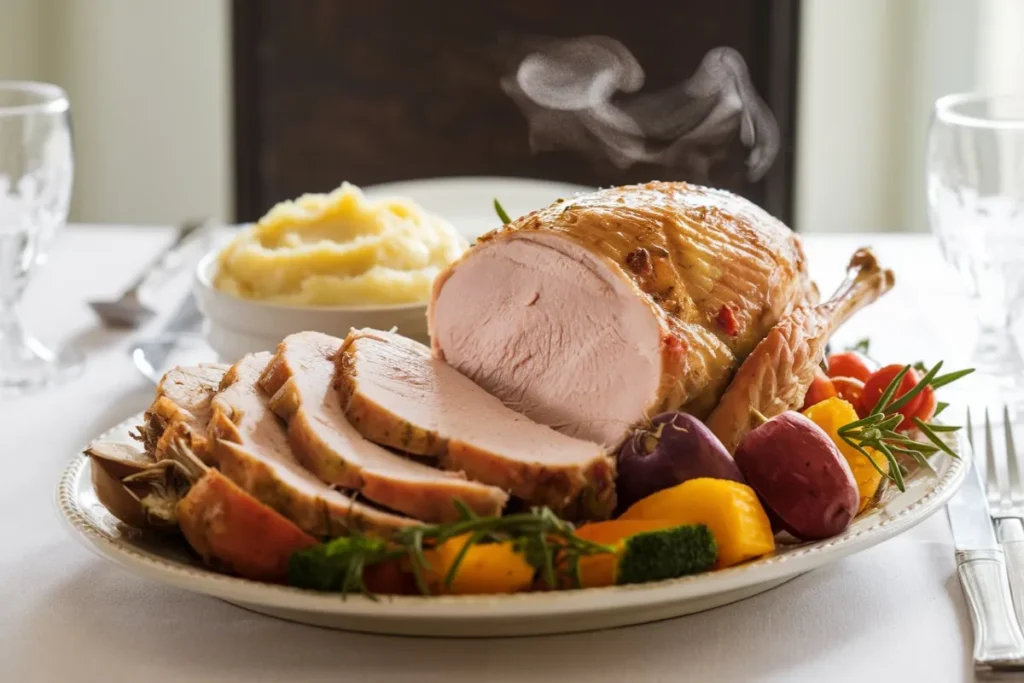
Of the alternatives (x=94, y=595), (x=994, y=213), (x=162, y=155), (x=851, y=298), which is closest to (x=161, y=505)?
(x=94, y=595)

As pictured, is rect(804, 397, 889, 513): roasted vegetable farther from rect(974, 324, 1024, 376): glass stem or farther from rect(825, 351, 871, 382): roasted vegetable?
rect(974, 324, 1024, 376): glass stem

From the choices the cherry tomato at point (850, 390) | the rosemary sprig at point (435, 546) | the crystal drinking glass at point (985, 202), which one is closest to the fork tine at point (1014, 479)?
the cherry tomato at point (850, 390)

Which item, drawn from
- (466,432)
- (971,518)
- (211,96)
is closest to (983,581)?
(971,518)

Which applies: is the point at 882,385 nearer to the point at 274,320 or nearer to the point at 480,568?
the point at 480,568

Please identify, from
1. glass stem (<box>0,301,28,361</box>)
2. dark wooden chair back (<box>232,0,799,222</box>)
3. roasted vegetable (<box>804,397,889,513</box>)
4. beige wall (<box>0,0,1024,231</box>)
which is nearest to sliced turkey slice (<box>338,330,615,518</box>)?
roasted vegetable (<box>804,397,889,513</box>)

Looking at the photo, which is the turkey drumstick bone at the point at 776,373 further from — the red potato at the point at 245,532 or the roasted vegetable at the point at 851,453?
the red potato at the point at 245,532

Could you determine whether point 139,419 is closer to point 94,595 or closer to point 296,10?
point 94,595
